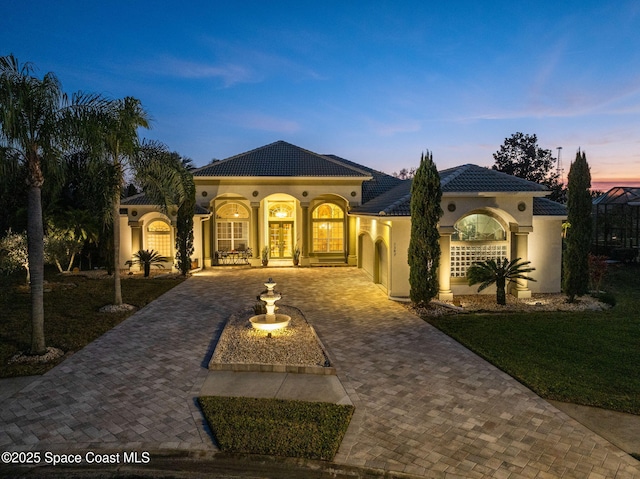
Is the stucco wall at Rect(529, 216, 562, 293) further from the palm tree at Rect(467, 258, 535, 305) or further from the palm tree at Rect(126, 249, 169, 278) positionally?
the palm tree at Rect(126, 249, 169, 278)

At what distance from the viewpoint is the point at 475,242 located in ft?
50.4

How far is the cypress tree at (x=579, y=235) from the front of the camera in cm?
1409

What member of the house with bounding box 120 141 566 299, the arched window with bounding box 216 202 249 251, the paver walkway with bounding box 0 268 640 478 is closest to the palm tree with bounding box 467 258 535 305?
the house with bounding box 120 141 566 299

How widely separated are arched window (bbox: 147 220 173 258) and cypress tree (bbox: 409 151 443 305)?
543 inches

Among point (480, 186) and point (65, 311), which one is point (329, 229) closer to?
point (480, 186)

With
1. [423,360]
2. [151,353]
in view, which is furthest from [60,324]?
[423,360]

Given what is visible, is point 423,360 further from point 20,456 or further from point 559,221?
point 559,221

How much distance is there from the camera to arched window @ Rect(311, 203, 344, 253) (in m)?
23.4

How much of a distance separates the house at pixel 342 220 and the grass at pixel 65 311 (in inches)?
162

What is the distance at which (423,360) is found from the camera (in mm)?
8594

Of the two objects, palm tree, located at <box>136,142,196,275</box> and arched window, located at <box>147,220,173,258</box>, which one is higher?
palm tree, located at <box>136,142,196,275</box>

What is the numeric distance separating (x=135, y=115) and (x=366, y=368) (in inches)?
387

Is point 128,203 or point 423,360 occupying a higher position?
point 128,203

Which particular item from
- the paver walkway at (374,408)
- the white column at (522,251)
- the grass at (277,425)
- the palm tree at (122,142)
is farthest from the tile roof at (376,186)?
the grass at (277,425)
